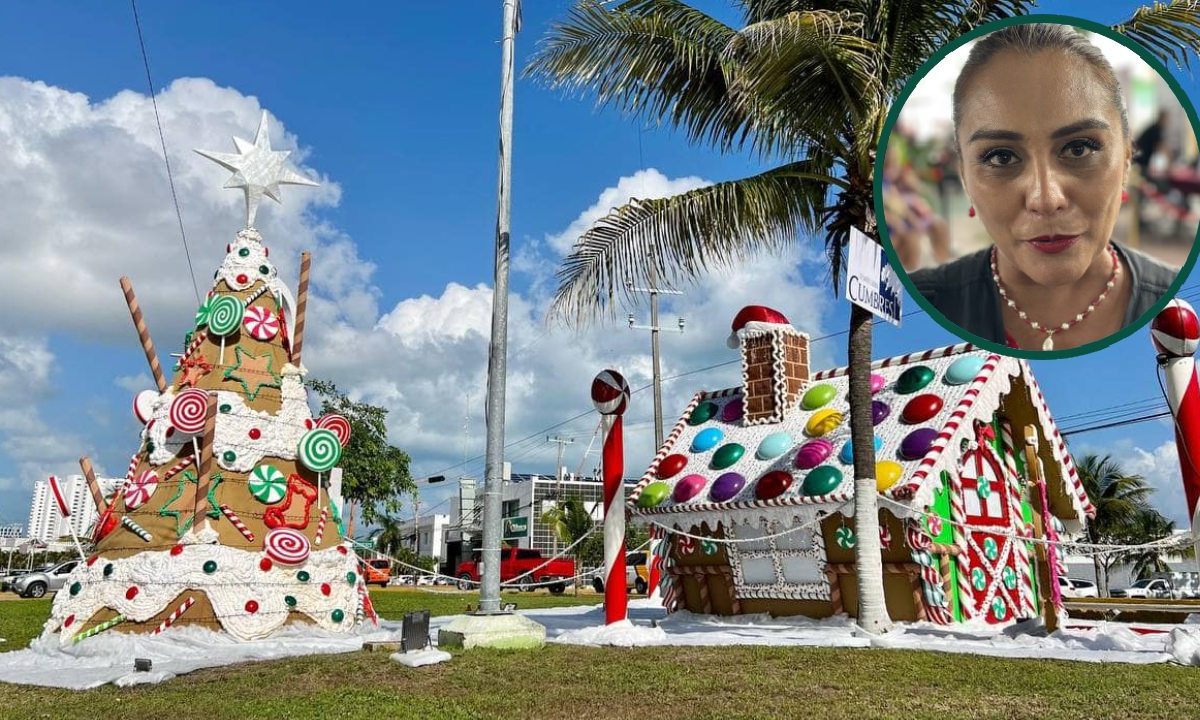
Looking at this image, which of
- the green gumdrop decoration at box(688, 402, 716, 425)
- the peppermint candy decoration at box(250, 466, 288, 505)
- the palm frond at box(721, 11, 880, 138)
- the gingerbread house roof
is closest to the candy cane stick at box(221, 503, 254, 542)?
the peppermint candy decoration at box(250, 466, 288, 505)

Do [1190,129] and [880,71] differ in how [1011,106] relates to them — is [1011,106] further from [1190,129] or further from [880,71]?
[880,71]

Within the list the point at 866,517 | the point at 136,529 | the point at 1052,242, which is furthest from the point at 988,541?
the point at 136,529

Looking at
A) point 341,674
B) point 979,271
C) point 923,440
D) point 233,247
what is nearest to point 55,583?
point 233,247

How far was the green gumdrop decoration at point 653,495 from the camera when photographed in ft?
47.9

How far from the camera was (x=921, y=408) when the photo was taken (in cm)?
1305

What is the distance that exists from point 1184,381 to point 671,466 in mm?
7627

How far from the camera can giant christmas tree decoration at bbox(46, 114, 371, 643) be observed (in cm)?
1107

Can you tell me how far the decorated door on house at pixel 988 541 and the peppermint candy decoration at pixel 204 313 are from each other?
11111 mm

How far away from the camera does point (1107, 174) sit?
4.29m

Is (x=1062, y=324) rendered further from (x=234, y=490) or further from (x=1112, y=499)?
(x=1112, y=499)

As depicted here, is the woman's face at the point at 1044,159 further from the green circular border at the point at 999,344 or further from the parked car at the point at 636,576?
the parked car at the point at 636,576

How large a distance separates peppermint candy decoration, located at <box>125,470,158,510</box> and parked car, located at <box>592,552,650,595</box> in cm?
1835

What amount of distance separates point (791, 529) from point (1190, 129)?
8811mm

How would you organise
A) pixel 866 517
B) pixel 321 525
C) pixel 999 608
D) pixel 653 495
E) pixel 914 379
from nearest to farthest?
1. pixel 866 517
2. pixel 321 525
3. pixel 999 608
4. pixel 914 379
5. pixel 653 495
